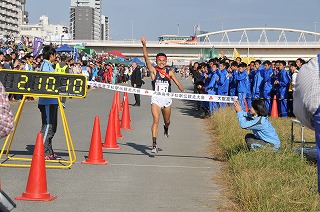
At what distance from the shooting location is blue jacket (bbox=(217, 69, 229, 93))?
21.6 m

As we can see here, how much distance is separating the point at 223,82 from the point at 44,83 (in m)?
11.8

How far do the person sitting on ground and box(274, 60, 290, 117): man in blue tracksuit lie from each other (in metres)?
10.5

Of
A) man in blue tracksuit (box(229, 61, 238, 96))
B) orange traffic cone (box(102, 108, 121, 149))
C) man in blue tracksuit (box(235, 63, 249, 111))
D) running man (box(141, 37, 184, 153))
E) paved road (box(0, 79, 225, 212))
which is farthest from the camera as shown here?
man in blue tracksuit (box(229, 61, 238, 96))

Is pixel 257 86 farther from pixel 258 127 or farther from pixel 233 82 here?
pixel 258 127

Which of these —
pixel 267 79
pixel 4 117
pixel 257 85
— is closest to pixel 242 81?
pixel 257 85

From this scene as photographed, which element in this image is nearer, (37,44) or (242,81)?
(242,81)

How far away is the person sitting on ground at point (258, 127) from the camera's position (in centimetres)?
1075

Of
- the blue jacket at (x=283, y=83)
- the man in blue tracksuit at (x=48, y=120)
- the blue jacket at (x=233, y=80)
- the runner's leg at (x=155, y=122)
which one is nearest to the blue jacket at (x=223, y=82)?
the blue jacket at (x=233, y=80)

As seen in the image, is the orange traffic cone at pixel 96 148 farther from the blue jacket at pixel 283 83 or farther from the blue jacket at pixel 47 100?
the blue jacket at pixel 283 83

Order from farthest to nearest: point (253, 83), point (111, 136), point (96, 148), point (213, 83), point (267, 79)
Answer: point (253, 83) → point (267, 79) → point (213, 83) → point (111, 136) → point (96, 148)

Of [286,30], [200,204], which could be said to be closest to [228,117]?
[200,204]

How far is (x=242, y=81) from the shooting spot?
22188 millimetres

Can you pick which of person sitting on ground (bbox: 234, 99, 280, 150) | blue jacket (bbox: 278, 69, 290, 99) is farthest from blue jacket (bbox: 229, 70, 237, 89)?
person sitting on ground (bbox: 234, 99, 280, 150)

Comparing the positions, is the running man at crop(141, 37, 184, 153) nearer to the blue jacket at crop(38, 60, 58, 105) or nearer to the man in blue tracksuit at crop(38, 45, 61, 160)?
the blue jacket at crop(38, 60, 58, 105)
